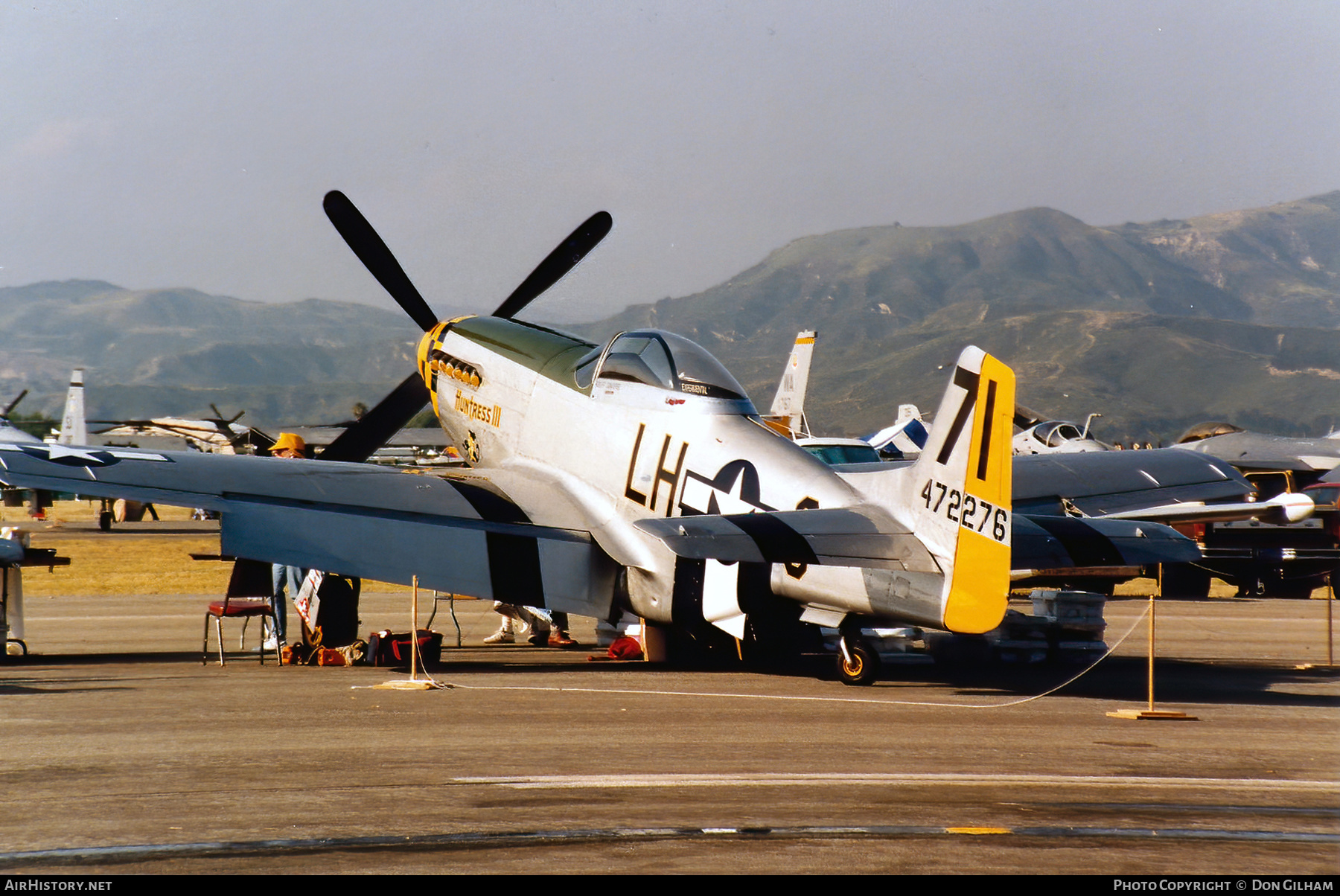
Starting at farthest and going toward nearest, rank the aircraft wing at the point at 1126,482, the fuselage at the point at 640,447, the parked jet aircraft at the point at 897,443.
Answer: the parked jet aircraft at the point at 897,443, the aircraft wing at the point at 1126,482, the fuselage at the point at 640,447

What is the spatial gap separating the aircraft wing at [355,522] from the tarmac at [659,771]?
0.91 meters

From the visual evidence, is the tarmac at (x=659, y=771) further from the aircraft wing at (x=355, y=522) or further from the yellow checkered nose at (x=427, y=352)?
the yellow checkered nose at (x=427, y=352)

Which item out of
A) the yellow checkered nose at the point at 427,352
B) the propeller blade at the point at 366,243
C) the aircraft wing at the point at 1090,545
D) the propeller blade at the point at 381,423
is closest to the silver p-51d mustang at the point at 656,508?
the aircraft wing at the point at 1090,545

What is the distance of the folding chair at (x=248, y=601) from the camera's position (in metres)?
11.5

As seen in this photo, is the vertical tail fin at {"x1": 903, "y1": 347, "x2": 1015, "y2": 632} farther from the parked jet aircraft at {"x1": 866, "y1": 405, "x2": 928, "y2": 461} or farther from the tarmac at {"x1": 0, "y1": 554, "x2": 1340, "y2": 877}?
the parked jet aircraft at {"x1": 866, "y1": 405, "x2": 928, "y2": 461}

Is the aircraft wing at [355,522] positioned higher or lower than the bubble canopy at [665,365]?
lower

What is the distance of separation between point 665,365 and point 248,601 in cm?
476

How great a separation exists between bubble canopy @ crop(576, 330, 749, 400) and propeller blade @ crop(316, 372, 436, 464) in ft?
17.7

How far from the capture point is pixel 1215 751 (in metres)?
7.28

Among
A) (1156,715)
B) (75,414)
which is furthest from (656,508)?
(75,414)

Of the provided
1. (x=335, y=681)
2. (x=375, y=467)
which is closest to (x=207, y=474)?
(x=375, y=467)

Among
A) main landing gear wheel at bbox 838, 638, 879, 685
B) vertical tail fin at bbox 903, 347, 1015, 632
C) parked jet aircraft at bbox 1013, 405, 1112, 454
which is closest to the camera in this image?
vertical tail fin at bbox 903, 347, 1015, 632

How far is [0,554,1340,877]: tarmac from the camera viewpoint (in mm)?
4707

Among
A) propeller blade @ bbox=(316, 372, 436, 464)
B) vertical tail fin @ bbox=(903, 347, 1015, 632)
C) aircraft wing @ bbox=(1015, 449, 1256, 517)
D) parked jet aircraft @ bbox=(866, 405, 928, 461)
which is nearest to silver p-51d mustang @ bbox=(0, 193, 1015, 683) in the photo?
vertical tail fin @ bbox=(903, 347, 1015, 632)
